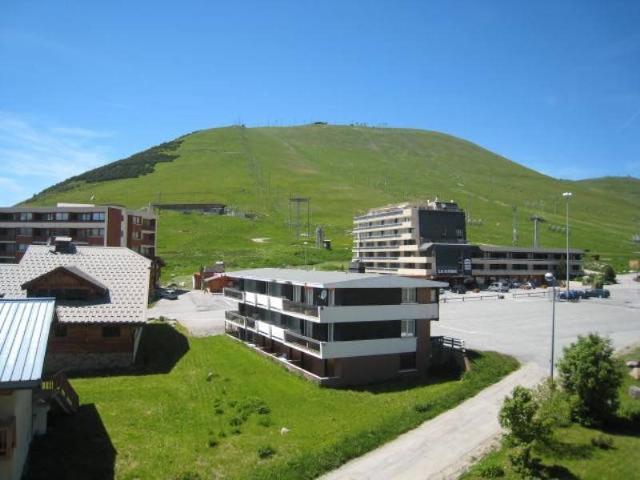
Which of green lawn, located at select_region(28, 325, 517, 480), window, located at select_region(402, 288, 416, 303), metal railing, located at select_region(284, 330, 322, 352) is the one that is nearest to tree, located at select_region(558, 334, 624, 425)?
green lawn, located at select_region(28, 325, 517, 480)

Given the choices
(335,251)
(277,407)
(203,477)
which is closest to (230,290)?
(277,407)

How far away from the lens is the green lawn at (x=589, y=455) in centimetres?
2262

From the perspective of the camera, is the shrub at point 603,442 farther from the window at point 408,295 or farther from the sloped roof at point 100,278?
the sloped roof at point 100,278

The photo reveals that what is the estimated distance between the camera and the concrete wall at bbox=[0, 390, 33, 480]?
17.9 meters

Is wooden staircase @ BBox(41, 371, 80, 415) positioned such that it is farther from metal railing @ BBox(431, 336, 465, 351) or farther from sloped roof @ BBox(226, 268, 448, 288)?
metal railing @ BBox(431, 336, 465, 351)

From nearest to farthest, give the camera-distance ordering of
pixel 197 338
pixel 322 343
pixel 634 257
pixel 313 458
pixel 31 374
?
pixel 31 374 → pixel 313 458 → pixel 322 343 → pixel 197 338 → pixel 634 257

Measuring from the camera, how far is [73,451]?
23.4 meters

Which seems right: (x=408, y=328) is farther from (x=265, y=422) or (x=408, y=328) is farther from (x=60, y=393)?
(x=60, y=393)

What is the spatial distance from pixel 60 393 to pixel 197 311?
4136cm

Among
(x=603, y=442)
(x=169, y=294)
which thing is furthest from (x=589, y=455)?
(x=169, y=294)

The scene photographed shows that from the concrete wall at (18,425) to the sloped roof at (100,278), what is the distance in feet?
57.1

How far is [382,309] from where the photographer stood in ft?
124

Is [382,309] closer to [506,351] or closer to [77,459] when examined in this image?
[506,351]

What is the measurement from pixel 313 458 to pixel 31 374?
12.2 metres
